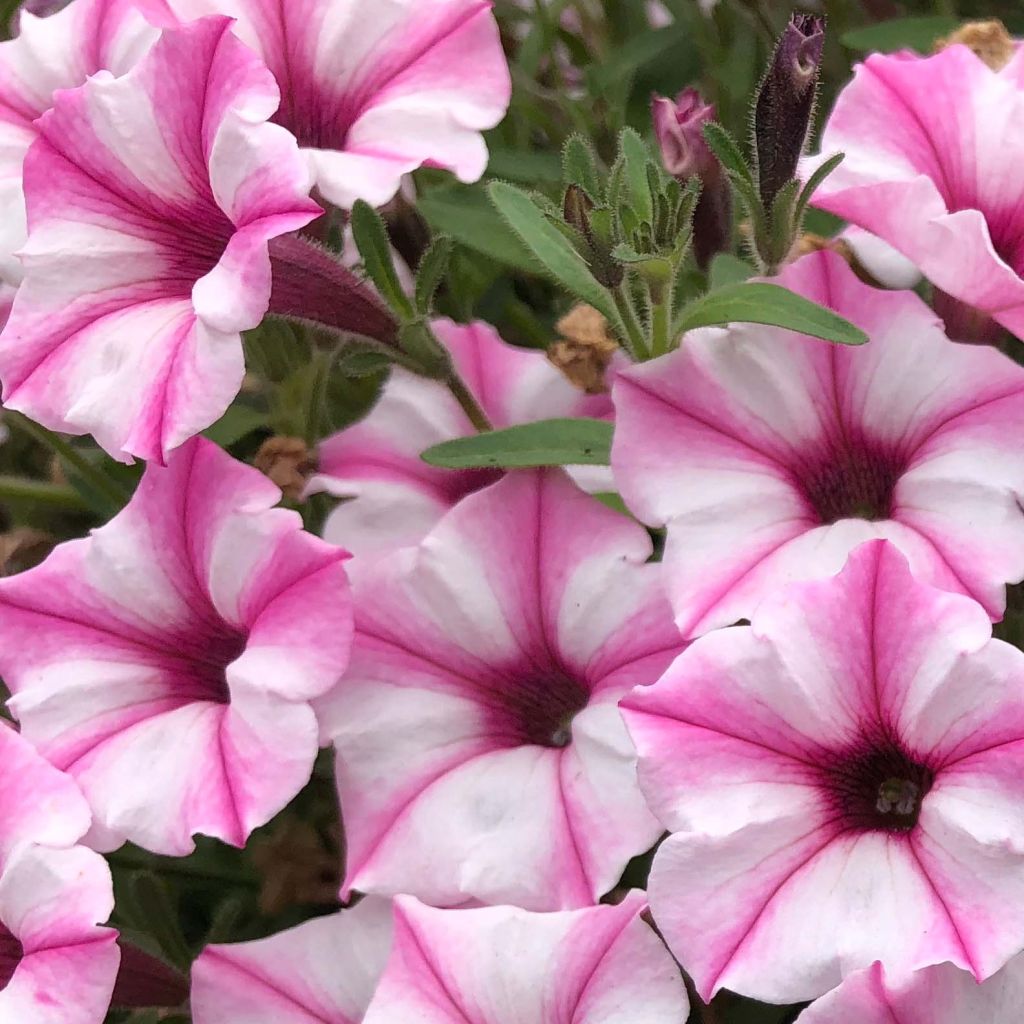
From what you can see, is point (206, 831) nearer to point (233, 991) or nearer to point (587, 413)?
point (233, 991)

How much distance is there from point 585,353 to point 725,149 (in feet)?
0.49

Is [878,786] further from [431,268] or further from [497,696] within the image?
[431,268]

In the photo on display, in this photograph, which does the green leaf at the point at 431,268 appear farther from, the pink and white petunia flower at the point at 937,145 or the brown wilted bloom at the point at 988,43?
the brown wilted bloom at the point at 988,43

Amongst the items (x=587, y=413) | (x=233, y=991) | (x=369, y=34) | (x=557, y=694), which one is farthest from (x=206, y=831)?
(x=369, y=34)

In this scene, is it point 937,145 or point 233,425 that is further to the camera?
point 233,425

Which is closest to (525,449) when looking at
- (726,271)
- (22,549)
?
(726,271)

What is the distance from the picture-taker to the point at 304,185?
630 mm

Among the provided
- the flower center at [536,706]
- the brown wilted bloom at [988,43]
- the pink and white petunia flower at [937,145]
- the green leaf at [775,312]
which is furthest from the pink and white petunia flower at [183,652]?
the brown wilted bloom at [988,43]

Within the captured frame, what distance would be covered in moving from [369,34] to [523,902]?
17.8 inches

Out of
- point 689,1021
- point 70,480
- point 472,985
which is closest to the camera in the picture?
point 472,985

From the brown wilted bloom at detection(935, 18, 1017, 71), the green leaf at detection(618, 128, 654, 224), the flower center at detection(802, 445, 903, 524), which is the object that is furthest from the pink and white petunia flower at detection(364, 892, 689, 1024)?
the brown wilted bloom at detection(935, 18, 1017, 71)

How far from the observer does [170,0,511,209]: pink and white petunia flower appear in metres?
0.74

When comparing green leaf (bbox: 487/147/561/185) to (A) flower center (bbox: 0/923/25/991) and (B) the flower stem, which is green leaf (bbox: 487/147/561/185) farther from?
(A) flower center (bbox: 0/923/25/991)

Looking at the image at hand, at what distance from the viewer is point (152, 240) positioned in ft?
2.36
